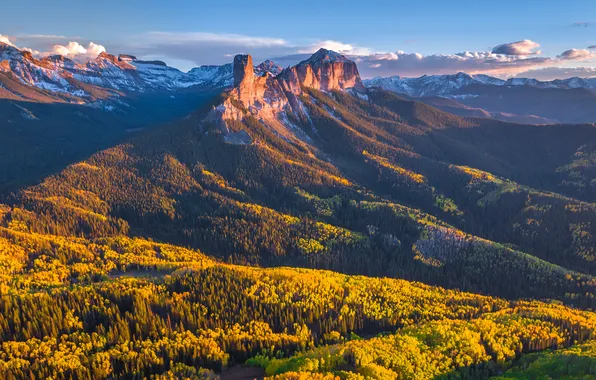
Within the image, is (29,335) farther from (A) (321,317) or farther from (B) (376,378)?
(B) (376,378)

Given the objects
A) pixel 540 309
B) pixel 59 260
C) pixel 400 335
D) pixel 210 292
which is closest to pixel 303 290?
pixel 210 292

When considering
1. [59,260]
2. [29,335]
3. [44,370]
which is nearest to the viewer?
[44,370]

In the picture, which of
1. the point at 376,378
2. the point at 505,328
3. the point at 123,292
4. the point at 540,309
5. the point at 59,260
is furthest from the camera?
the point at 59,260

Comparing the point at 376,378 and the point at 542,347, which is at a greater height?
the point at 376,378

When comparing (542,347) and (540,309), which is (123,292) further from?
(540,309)

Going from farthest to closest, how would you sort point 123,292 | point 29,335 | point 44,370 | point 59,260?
point 59,260 < point 123,292 < point 29,335 < point 44,370

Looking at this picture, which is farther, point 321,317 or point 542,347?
point 321,317

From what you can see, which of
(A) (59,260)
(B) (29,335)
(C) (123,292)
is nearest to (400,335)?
(C) (123,292)

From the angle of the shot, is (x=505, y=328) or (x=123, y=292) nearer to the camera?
(x=505, y=328)

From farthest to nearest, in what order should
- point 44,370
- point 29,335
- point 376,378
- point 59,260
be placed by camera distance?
1. point 59,260
2. point 29,335
3. point 44,370
4. point 376,378
